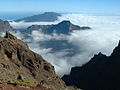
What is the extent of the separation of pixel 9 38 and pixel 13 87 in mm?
129013

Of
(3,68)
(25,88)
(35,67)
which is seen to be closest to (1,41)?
(35,67)

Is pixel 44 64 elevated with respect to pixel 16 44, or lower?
lower

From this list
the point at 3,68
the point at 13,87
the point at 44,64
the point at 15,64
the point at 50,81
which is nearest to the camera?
the point at 13,87

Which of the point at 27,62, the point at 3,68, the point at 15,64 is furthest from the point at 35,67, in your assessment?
the point at 3,68

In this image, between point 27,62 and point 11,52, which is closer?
point 11,52

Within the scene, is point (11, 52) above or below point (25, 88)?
below

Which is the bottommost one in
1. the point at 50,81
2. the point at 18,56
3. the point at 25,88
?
the point at 50,81

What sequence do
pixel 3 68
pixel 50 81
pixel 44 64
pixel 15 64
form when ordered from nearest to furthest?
pixel 3 68 → pixel 15 64 → pixel 50 81 → pixel 44 64

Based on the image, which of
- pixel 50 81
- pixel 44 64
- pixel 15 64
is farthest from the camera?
pixel 44 64

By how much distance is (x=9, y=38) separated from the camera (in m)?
175

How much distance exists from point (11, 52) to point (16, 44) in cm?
1250

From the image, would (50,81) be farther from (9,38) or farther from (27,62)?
(9,38)

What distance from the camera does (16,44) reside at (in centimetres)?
17088

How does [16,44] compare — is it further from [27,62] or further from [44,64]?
[44,64]
